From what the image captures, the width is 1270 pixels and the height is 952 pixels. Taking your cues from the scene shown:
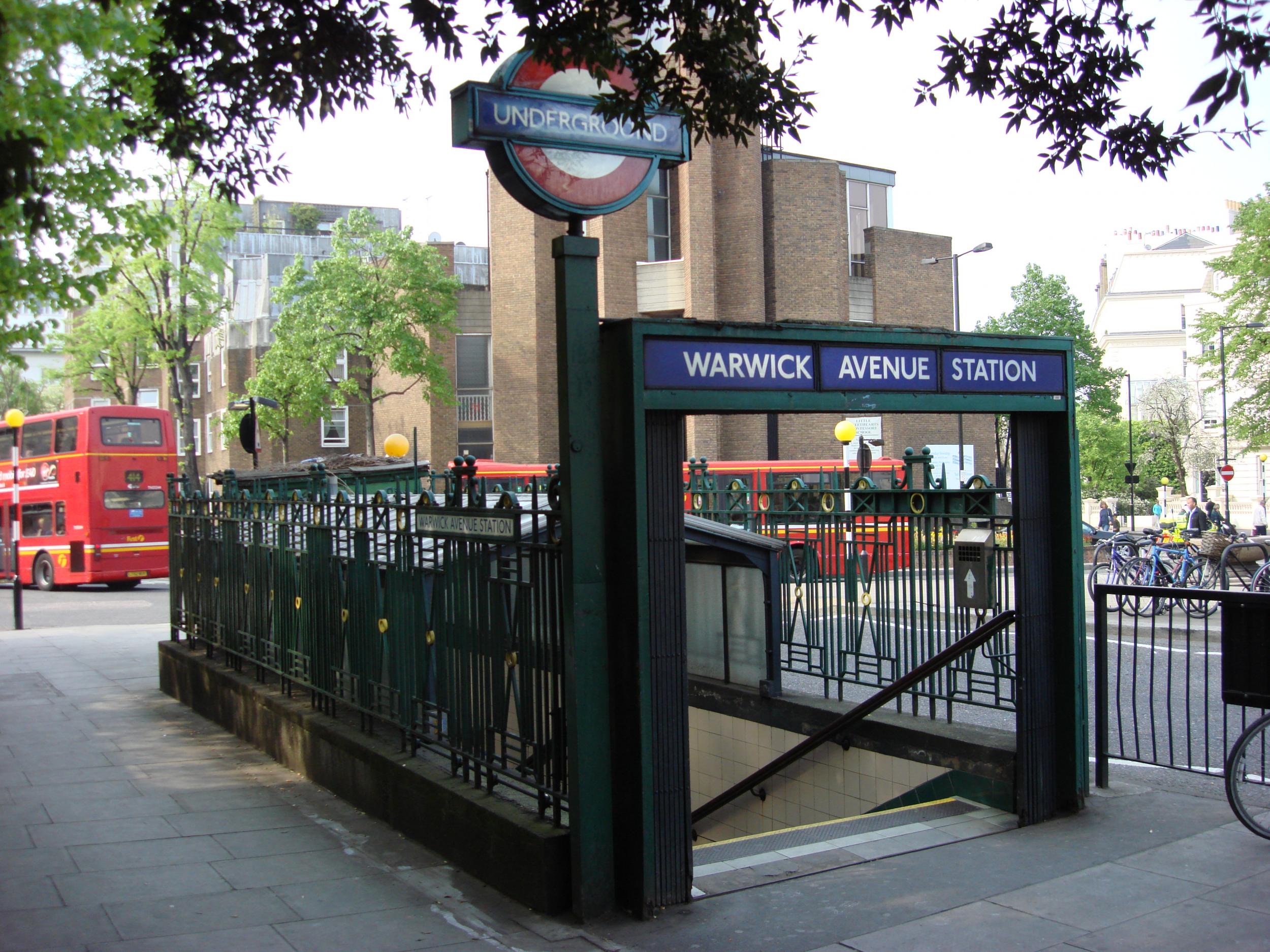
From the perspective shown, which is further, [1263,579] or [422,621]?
[1263,579]

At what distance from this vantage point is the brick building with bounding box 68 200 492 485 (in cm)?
4550

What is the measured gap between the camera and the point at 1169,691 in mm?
6531

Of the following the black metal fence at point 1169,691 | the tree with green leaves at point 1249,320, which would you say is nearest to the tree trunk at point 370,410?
the black metal fence at point 1169,691

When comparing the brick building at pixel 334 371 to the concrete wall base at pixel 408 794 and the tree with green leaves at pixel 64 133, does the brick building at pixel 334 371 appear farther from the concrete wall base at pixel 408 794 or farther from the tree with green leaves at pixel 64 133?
the concrete wall base at pixel 408 794

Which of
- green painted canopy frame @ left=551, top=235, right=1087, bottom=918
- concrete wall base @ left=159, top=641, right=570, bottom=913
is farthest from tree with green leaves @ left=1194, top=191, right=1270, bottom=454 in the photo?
green painted canopy frame @ left=551, top=235, right=1087, bottom=918

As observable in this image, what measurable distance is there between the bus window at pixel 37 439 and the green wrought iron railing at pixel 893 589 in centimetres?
2528

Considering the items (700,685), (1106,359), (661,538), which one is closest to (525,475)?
(700,685)

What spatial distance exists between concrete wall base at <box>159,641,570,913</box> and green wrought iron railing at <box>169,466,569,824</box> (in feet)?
0.47

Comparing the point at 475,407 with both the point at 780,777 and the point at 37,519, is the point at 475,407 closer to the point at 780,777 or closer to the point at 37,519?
the point at 37,519

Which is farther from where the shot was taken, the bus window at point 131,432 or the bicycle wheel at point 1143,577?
the bus window at point 131,432

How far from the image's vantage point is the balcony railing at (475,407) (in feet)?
149

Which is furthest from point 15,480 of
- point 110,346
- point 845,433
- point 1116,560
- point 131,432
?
point 1116,560

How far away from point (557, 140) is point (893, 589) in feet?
14.3

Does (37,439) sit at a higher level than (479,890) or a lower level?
higher
